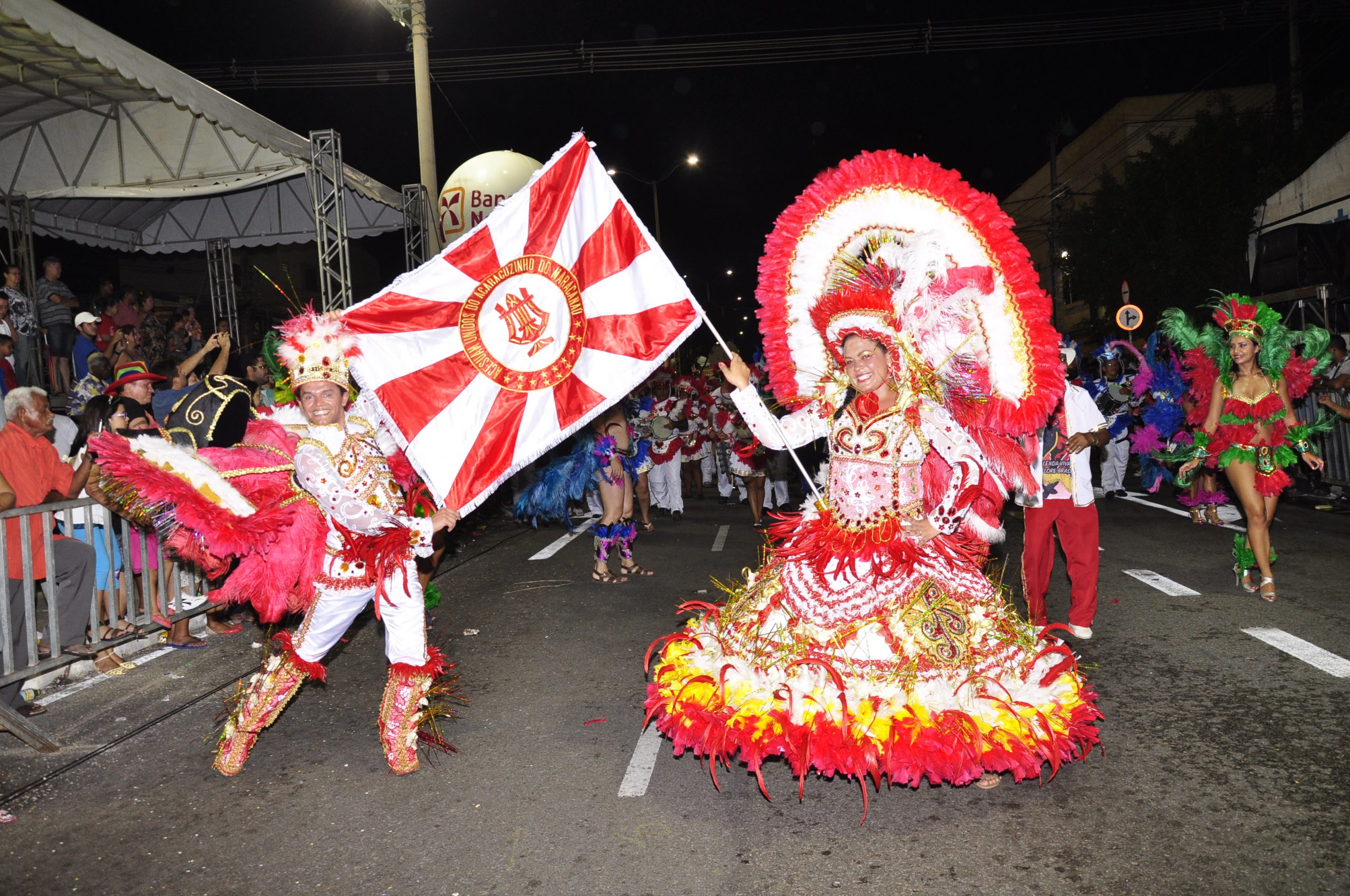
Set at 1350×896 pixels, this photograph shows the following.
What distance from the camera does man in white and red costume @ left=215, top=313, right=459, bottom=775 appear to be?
4086 mm

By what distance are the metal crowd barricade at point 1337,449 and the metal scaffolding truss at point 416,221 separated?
1182cm

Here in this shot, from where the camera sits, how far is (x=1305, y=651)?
5625mm

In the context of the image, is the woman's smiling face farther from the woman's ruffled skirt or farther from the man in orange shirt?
the man in orange shirt

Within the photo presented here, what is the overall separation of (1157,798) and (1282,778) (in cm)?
59

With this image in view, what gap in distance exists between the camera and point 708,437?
14594 mm

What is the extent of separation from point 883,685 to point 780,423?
1.36 metres

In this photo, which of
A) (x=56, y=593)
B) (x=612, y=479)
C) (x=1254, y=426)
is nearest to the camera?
(x=56, y=593)

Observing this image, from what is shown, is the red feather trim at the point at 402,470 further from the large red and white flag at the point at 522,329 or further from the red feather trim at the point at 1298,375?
the red feather trim at the point at 1298,375

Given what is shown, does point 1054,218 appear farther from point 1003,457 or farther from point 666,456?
point 1003,457

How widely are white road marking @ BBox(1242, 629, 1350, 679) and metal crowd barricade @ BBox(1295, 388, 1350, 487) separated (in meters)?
6.00

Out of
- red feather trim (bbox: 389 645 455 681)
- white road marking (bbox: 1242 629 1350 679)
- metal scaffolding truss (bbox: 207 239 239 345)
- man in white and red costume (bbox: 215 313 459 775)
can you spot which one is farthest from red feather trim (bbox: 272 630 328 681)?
metal scaffolding truss (bbox: 207 239 239 345)

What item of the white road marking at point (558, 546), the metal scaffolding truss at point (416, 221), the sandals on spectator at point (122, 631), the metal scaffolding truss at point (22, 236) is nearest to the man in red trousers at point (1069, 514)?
the white road marking at point (558, 546)

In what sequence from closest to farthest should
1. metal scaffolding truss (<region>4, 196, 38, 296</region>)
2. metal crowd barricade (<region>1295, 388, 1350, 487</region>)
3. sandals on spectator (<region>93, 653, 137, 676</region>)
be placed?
sandals on spectator (<region>93, 653, 137, 676</region>), metal crowd barricade (<region>1295, 388, 1350, 487</region>), metal scaffolding truss (<region>4, 196, 38, 296</region>)

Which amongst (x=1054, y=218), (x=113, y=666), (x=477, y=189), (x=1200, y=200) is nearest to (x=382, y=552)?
(x=113, y=666)
